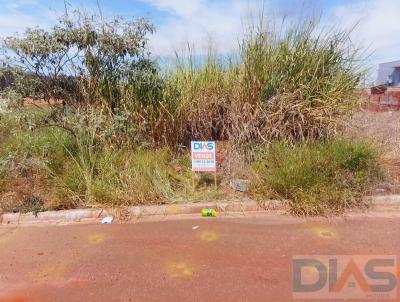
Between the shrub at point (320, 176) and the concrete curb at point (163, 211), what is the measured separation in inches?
6.7

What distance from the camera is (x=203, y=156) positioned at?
462cm

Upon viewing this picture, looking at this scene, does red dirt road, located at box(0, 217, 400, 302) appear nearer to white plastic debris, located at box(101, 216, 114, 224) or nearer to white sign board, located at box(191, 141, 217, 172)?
white plastic debris, located at box(101, 216, 114, 224)

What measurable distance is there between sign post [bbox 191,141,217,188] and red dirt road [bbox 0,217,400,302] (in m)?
0.83

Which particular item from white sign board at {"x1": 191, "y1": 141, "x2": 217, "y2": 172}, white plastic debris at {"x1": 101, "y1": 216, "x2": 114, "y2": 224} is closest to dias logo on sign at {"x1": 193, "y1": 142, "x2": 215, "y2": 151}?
white sign board at {"x1": 191, "y1": 141, "x2": 217, "y2": 172}

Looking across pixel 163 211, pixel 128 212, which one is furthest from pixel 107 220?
pixel 163 211

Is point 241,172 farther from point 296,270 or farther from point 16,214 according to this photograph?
point 16,214

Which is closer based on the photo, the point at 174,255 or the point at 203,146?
the point at 174,255

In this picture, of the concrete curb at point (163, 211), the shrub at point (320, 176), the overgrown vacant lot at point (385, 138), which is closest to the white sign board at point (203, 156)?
the concrete curb at point (163, 211)

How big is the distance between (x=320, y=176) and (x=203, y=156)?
60.4 inches

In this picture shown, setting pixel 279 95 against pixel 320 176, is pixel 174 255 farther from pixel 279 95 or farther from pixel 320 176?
pixel 279 95

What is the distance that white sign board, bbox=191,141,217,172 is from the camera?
15.0 feet

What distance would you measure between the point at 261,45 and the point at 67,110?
10.8ft

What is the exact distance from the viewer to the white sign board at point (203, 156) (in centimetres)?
457

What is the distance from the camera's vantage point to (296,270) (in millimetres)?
2924
